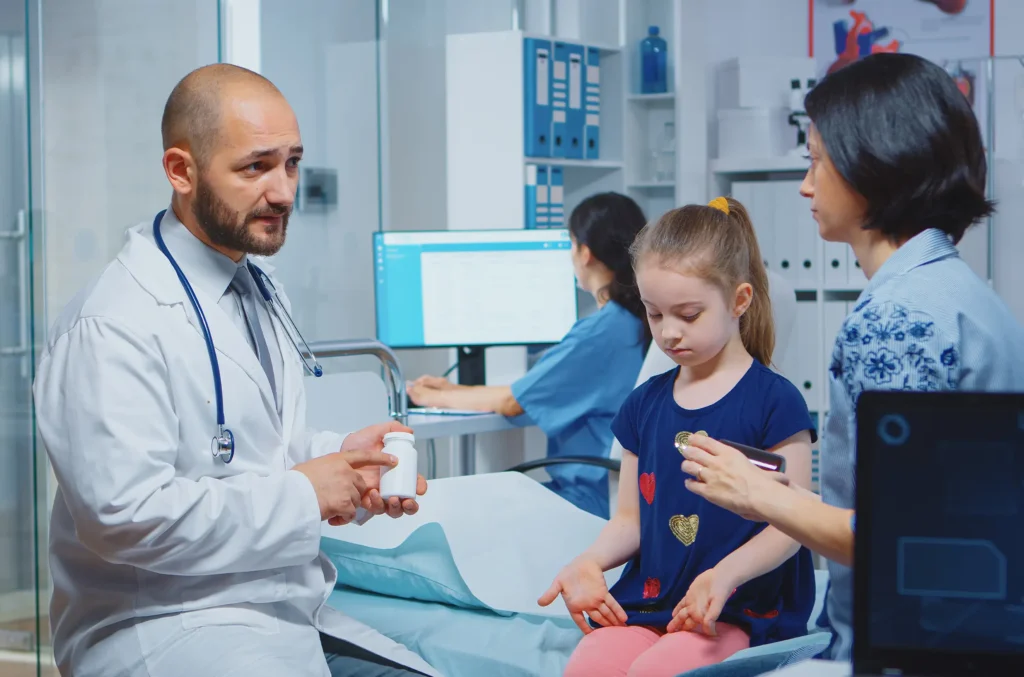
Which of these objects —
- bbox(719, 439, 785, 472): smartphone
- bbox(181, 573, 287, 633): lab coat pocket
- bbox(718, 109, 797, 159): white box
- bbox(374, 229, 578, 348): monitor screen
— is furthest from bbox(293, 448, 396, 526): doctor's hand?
bbox(718, 109, 797, 159): white box

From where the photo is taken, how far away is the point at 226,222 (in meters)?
1.60

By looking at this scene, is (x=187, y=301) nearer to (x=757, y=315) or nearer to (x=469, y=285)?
(x=757, y=315)

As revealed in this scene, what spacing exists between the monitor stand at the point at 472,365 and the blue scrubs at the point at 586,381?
533mm

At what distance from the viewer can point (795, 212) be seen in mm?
4715

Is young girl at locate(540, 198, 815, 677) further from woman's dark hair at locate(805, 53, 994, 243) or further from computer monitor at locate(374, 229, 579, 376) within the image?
computer monitor at locate(374, 229, 579, 376)

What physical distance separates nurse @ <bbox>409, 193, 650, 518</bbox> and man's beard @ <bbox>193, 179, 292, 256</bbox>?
1621 millimetres

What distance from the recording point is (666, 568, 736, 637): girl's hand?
5.11ft

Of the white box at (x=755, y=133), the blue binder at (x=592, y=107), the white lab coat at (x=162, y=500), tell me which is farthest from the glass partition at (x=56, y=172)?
the white box at (x=755, y=133)

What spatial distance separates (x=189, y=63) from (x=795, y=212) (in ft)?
8.43

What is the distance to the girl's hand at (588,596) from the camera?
1720mm

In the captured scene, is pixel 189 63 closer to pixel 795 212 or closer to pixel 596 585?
pixel 596 585

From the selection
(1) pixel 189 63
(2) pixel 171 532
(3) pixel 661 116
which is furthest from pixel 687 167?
(2) pixel 171 532

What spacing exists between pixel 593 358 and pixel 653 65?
2.10m

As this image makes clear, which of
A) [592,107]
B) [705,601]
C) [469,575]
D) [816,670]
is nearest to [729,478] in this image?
[816,670]
